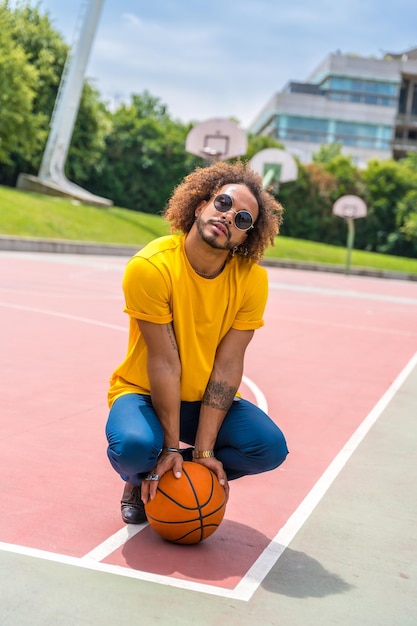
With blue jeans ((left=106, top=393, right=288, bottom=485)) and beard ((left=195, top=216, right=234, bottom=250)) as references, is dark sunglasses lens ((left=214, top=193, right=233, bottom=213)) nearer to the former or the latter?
beard ((left=195, top=216, right=234, bottom=250))

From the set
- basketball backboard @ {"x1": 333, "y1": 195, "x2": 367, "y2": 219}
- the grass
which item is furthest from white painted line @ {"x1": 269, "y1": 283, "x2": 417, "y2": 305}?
basketball backboard @ {"x1": 333, "y1": 195, "x2": 367, "y2": 219}

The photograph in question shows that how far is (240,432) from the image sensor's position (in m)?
4.64

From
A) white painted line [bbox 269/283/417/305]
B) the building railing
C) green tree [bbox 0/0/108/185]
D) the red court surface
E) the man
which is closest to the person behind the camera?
the red court surface

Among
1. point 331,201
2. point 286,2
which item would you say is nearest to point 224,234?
point 286,2

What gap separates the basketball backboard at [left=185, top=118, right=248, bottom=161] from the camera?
38.6 m

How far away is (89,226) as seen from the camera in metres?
38.4

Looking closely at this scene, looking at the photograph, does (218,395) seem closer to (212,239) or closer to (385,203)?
(212,239)

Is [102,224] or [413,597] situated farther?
[102,224]

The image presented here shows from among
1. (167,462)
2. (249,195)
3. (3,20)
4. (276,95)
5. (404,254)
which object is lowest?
(167,462)

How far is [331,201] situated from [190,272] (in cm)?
5609

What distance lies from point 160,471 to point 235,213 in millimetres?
1247

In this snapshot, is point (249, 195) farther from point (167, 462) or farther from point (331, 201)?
point (331, 201)

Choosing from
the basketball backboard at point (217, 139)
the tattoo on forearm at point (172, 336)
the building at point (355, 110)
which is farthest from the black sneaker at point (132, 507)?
the building at point (355, 110)

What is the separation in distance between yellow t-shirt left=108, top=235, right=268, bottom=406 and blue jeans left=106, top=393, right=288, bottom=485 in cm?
16
